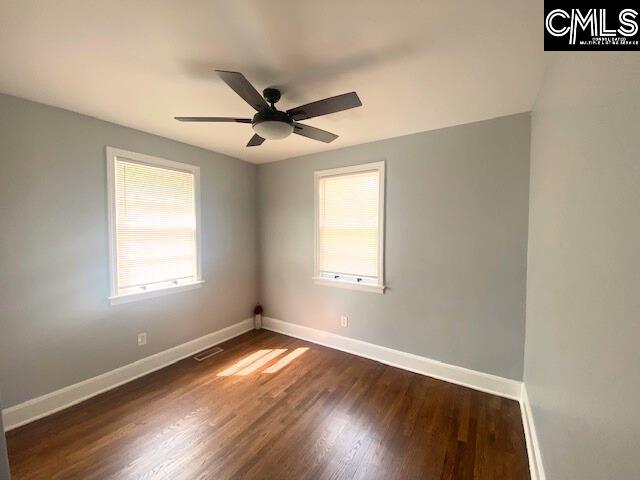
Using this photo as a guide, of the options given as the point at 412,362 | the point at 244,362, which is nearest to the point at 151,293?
the point at 244,362

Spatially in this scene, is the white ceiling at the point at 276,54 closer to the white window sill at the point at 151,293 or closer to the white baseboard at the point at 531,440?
the white window sill at the point at 151,293

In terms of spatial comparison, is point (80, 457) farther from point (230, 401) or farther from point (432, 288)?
point (432, 288)

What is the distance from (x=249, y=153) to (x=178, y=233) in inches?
52.9

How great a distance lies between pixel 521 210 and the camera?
221cm

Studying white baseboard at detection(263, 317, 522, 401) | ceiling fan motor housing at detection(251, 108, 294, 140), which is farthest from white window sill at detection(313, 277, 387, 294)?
ceiling fan motor housing at detection(251, 108, 294, 140)

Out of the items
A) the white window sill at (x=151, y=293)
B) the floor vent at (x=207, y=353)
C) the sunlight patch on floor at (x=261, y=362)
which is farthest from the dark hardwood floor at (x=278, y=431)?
the white window sill at (x=151, y=293)

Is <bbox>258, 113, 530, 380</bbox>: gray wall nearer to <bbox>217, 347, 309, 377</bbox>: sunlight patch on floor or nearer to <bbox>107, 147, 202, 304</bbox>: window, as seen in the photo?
<bbox>217, 347, 309, 377</bbox>: sunlight patch on floor

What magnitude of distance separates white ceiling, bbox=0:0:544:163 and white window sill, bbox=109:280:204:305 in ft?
5.52

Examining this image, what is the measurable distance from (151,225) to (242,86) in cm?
200

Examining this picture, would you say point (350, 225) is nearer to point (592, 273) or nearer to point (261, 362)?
point (261, 362)

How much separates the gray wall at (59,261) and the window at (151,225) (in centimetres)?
9

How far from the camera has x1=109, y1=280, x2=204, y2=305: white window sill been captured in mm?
2447

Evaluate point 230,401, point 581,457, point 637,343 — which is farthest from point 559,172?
point 230,401

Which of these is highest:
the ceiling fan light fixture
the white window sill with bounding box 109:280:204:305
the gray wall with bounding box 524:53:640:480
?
the ceiling fan light fixture
